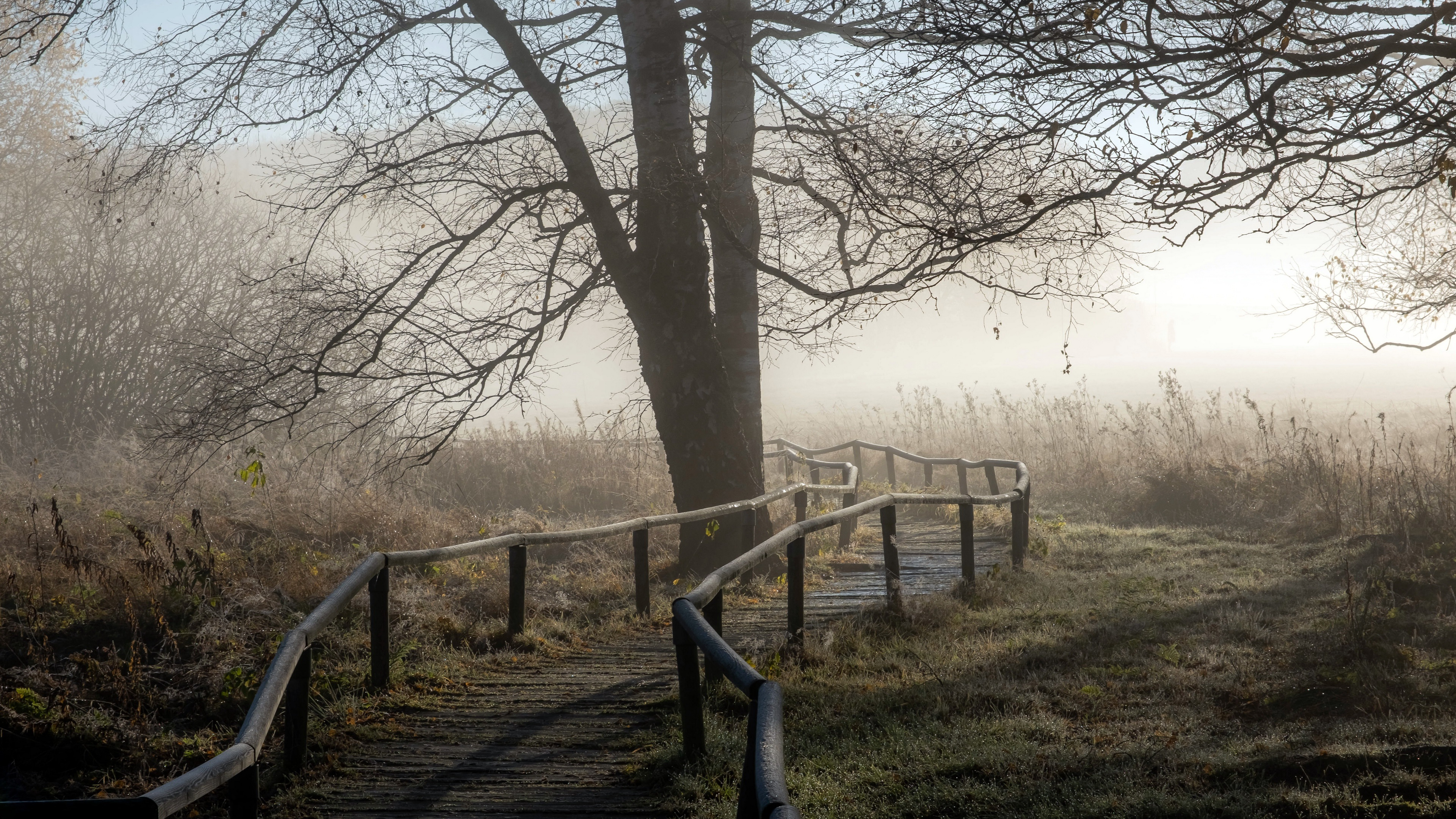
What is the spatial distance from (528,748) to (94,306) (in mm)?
16635

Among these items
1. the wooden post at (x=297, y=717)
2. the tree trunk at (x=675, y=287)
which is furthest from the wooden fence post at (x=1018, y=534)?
the wooden post at (x=297, y=717)

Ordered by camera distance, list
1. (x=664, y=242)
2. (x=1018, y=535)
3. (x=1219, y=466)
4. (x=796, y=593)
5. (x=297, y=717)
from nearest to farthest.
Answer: (x=297, y=717) → (x=796, y=593) → (x=664, y=242) → (x=1018, y=535) → (x=1219, y=466)

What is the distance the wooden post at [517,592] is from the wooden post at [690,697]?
2542 millimetres

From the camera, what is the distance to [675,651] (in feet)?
20.5

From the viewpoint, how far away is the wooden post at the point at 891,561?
790cm

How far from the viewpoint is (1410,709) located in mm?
5574

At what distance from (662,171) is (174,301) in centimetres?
1305

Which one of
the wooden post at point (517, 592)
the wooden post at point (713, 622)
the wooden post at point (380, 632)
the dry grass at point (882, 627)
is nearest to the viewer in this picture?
the dry grass at point (882, 627)

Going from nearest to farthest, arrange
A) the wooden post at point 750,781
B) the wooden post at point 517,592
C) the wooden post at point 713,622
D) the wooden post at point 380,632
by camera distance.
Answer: the wooden post at point 750,781
the wooden post at point 713,622
the wooden post at point 380,632
the wooden post at point 517,592

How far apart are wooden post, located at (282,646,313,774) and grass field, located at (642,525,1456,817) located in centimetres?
165

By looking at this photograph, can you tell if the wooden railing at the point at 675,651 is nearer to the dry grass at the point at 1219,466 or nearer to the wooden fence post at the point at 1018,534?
the wooden fence post at the point at 1018,534

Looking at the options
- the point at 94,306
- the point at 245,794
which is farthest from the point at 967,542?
the point at 94,306

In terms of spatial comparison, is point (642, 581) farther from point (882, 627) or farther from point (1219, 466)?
point (1219, 466)

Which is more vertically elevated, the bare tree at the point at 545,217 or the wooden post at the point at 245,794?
the bare tree at the point at 545,217
